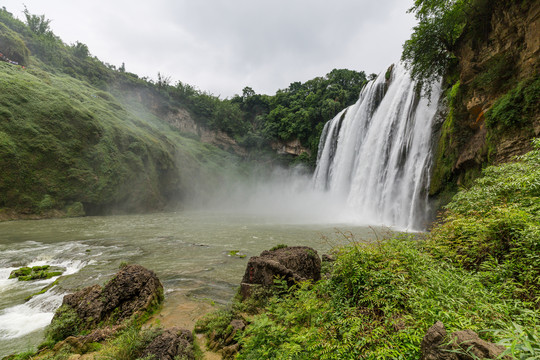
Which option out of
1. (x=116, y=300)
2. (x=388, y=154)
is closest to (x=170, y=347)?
(x=116, y=300)

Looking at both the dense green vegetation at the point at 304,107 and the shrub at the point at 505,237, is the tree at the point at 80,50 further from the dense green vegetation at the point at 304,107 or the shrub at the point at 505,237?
the shrub at the point at 505,237

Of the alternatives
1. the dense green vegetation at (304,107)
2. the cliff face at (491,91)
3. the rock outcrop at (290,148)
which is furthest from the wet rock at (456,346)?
the rock outcrop at (290,148)

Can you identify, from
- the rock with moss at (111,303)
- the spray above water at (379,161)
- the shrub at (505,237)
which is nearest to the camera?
the shrub at (505,237)

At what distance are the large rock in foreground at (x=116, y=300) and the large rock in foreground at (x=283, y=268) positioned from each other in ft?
5.94

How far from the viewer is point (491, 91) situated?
29.1 ft

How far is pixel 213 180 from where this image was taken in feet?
116

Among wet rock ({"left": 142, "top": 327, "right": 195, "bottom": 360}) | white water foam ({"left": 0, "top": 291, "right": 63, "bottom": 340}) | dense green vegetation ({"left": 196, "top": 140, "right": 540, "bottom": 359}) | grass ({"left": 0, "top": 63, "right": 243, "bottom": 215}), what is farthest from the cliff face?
grass ({"left": 0, "top": 63, "right": 243, "bottom": 215})

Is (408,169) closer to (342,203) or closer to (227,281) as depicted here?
(342,203)

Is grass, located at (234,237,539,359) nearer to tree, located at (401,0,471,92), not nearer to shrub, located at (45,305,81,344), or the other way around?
shrub, located at (45,305,81,344)

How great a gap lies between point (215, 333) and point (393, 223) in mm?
14106

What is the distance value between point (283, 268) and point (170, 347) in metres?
2.22

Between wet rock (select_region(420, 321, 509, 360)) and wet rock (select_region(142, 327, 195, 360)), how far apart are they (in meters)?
2.59

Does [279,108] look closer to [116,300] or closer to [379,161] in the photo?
[379,161]

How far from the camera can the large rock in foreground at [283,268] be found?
14.4ft
